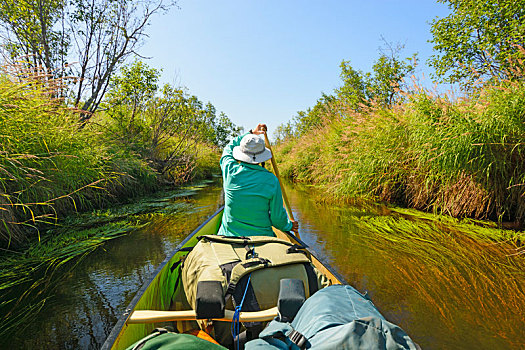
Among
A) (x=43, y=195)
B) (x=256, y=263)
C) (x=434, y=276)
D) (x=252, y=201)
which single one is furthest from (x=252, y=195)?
(x=43, y=195)

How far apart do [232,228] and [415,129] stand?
4.43 m

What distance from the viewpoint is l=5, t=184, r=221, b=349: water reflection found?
2.09m

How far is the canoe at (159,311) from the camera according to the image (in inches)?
52.3

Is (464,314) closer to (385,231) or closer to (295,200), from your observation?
(385,231)

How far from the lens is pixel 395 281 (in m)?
3.00

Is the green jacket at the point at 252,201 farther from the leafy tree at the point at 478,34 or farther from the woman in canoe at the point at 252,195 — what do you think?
the leafy tree at the point at 478,34

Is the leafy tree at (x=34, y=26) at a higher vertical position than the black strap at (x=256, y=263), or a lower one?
Answer: higher

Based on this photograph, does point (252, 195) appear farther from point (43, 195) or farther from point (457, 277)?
point (43, 195)

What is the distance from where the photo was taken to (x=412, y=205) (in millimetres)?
6168

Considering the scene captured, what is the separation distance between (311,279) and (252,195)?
0.90 m

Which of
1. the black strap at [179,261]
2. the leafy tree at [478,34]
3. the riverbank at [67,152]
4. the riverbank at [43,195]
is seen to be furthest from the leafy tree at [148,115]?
the leafy tree at [478,34]

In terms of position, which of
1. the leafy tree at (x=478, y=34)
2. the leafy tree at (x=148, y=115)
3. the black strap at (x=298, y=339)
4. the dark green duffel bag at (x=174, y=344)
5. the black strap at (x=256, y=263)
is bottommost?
the black strap at (x=298, y=339)

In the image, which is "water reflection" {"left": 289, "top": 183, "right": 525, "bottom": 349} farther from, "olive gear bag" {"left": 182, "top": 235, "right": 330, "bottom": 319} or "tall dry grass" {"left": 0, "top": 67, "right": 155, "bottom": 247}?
"tall dry grass" {"left": 0, "top": 67, "right": 155, "bottom": 247}

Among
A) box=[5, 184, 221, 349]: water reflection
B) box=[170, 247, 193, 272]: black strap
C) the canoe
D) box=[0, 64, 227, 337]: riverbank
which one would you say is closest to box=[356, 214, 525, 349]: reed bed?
the canoe
